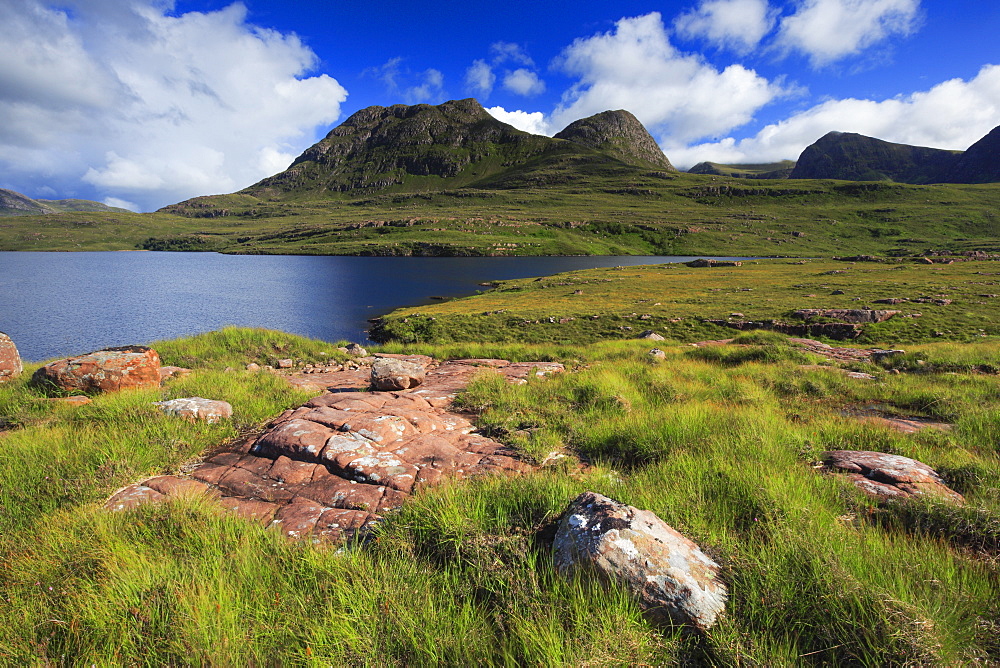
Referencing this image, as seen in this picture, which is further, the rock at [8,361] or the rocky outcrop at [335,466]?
the rock at [8,361]

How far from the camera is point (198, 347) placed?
12.9m

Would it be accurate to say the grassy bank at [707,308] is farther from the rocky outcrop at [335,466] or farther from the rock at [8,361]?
the rocky outcrop at [335,466]

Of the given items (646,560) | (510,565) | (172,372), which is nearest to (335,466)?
(510,565)

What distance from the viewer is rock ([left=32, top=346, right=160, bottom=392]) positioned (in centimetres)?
806

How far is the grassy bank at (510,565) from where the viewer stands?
2.31 m

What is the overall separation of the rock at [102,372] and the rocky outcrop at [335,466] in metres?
4.50

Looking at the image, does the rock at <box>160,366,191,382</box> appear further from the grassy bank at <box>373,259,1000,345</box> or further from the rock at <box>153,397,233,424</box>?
the grassy bank at <box>373,259,1000,345</box>

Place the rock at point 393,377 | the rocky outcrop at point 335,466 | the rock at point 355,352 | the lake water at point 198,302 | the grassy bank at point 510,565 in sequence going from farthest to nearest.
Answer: the lake water at point 198,302
the rock at point 355,352
the rock at point 393,377
the rocky outcrop at point 335,466
the grassy bank at point 510,565

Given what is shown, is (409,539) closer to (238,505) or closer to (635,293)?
(238,505)

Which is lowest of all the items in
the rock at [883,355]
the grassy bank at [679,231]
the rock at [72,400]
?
the rock at [883,355]

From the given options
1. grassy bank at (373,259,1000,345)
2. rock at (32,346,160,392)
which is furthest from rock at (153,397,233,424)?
grassy bank at (373,259,1000,345)

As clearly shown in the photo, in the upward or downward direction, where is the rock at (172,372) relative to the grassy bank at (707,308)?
upward

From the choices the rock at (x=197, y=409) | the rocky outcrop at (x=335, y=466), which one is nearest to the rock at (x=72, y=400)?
the rock at (x=197, y=409)

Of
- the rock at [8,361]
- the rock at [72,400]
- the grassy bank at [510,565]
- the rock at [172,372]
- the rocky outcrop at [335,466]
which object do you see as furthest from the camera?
the rock at [172,372]
